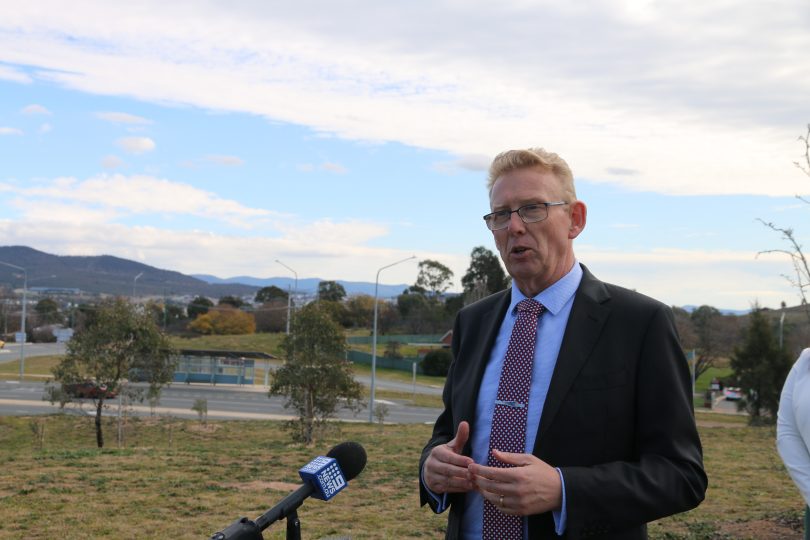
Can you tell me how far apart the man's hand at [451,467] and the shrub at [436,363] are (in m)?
59.2

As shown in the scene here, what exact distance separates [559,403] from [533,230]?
1.79ft

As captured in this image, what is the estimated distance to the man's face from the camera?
2615 mm

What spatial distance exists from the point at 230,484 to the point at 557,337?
938cm

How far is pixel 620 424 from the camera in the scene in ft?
7.98

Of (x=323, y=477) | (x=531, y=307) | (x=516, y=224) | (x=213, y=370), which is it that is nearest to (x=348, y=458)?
(x=323, y=477)

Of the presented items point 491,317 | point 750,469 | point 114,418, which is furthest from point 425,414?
point 491,317

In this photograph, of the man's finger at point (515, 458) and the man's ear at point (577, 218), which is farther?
the man's ear at point (577, 218)

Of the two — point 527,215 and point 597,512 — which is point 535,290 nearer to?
point 527,215

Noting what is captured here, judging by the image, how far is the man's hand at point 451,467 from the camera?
246 cm

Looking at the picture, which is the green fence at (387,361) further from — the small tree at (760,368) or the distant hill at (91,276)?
the distant hill at (91,276)

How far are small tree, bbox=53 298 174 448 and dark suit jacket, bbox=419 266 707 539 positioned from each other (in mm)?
20241

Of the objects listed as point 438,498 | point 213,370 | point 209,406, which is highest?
point 438,498

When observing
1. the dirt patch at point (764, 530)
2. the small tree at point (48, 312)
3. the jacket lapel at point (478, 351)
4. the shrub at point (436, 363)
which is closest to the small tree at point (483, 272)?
the shrub at point (436, 363)

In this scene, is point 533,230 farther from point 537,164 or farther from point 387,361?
point 387,361
